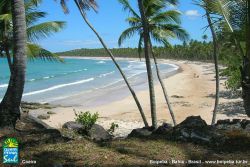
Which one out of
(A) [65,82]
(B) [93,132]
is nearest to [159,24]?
(B) [93,132]

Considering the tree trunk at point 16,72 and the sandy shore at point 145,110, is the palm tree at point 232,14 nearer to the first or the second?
the tree trunk at point 16,72

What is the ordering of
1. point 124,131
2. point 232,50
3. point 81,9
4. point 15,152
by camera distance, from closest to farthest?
point 15,152, point 232,50, point 81,9, point 124,131

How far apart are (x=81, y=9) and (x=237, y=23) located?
20.6 feet

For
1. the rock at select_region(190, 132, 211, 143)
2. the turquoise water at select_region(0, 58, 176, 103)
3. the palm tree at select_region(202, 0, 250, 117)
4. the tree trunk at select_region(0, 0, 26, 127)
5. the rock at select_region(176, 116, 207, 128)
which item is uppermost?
the palm tree at select_region(202, 0, 250, 117)

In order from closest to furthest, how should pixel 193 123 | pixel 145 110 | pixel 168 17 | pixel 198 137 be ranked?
pixel 198 137
pixel 193 123
pixel 168 17
pixel 145 110

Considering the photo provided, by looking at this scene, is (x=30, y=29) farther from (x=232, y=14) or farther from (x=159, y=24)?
(x=232, y=14)

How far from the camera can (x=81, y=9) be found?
1272 cm

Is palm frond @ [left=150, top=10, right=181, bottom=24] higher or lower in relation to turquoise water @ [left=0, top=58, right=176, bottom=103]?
higher

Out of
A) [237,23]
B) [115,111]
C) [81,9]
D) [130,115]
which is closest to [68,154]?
[237,23]

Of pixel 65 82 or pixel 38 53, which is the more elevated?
pixel 38 53

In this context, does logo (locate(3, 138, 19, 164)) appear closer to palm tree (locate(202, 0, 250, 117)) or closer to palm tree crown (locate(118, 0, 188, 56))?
palm tree (locate(202, 0, 250, 117))

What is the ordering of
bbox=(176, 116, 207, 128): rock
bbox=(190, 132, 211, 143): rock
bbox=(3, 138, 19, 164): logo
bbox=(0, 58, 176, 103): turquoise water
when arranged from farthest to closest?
1. bbox=(0, 58, 176, 103): turquoise water
2. bbox=(176, 116, 207, 128): rock
3. bbox=(190, 132, 211, 143): rock
4. bbox=(3, 138, 19, 164): logo

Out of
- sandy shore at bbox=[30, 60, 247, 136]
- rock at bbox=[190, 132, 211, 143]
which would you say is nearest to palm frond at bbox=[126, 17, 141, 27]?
sandy shore at bbox=[30, 60, 247, 136]

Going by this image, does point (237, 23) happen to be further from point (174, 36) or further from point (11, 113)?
point (174, 36)
